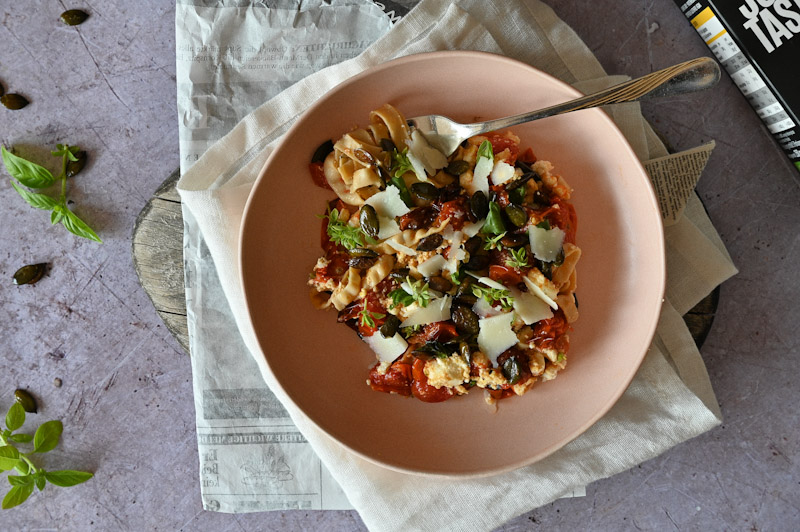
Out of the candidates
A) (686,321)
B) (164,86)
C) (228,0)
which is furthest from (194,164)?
(686,321)

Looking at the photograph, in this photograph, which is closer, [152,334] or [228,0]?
[228,0]

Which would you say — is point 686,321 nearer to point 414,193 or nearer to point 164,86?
point 414,193

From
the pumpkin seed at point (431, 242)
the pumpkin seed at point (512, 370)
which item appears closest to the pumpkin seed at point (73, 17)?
the pumpkin seed at point (431, 242)

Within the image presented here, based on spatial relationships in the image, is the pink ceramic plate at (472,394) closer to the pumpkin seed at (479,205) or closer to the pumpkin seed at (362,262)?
the pumpkin seed at (362,262)

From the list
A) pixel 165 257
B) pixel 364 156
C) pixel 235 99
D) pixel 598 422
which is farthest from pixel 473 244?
pixel 165 257

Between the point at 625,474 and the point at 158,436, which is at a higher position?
the point at 158,436

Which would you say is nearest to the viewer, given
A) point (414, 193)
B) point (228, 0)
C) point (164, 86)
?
point (414, 193)
